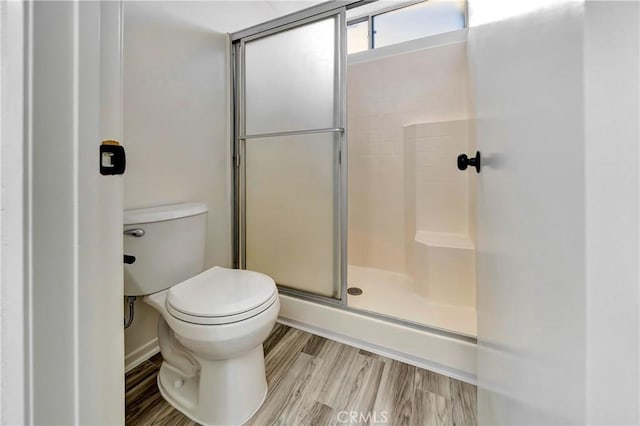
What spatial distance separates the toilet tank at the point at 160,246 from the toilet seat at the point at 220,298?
0.41 feet

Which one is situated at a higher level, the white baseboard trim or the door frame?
the door frame

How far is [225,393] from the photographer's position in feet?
3.03

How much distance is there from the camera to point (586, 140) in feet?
0.77

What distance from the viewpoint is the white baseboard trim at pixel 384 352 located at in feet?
3.74

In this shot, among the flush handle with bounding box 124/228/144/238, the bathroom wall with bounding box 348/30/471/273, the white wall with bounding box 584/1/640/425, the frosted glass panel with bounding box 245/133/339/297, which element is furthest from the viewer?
the bathroom wall with bounding box 348/30/471/273

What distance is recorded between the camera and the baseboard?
1.18 m

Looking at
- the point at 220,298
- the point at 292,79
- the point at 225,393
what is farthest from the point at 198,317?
the point at 292,79

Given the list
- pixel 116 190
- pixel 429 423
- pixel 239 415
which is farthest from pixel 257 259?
pixel 116 190

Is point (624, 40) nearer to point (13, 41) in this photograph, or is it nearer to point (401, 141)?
point (13, 41)

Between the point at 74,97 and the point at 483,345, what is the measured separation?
106 cm

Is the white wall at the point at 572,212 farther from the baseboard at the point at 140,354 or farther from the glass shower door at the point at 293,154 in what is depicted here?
the baseboard at the point at 140,354

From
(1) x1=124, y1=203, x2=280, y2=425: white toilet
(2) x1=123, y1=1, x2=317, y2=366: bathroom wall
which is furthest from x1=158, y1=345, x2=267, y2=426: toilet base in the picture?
(2) x1=123, y1=1, x2=317, y2=366: bathroom wall

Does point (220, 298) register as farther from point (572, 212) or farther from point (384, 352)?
point (572, 212)
